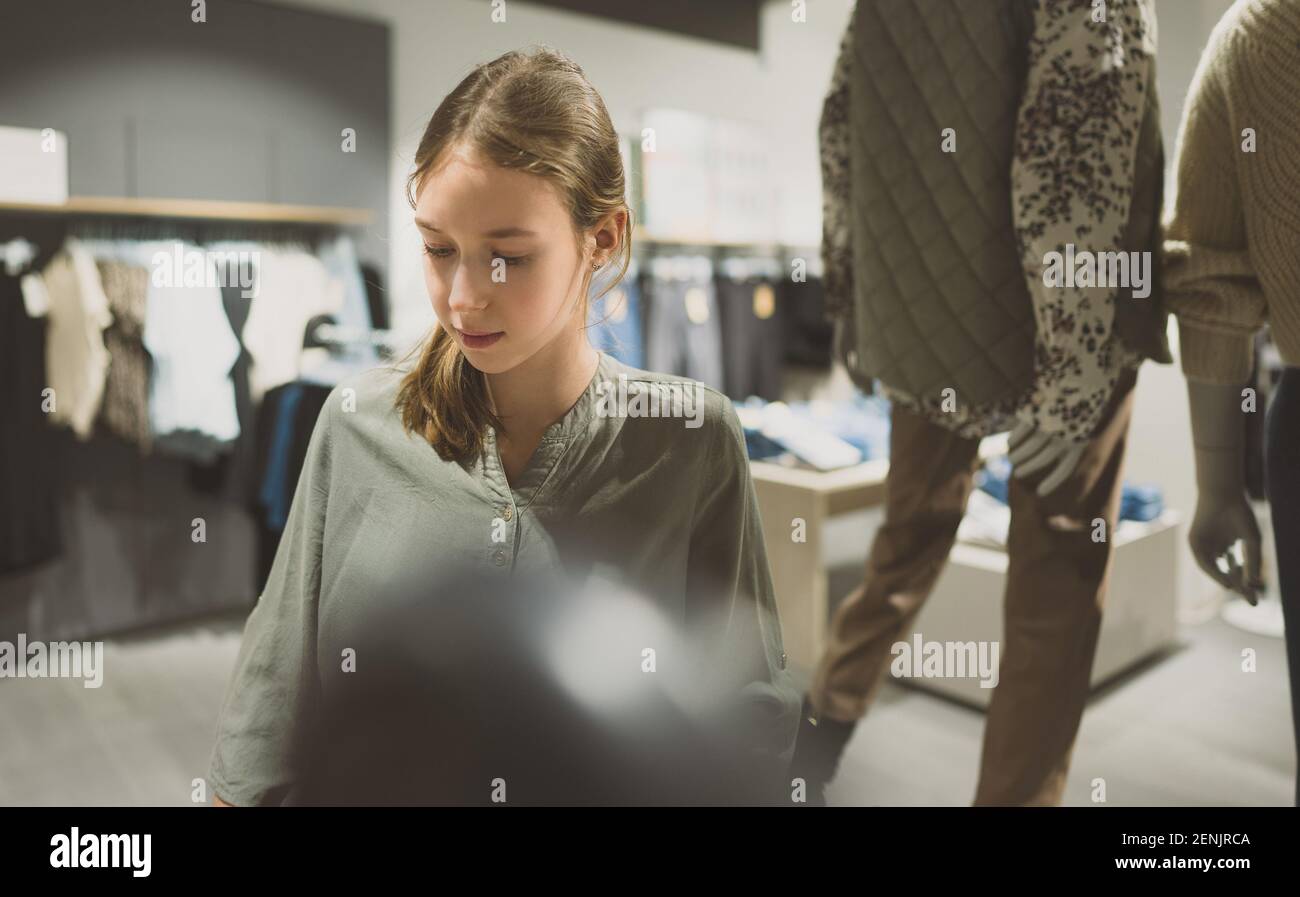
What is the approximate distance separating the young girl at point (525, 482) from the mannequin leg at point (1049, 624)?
0.70m

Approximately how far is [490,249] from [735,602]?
0.43m

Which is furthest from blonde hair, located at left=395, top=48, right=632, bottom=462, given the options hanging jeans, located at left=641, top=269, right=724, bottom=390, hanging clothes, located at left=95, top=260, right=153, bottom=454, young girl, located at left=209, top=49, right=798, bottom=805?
hanging jeans, located at left=641, top=269, right=724, bottom=390

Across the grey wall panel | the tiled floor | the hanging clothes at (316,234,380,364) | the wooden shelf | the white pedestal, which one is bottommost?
the tiled floor

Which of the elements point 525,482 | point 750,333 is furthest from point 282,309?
point 525,482

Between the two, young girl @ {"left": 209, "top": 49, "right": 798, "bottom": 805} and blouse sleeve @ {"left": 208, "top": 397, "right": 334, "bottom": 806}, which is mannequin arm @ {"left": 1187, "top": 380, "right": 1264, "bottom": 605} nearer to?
young girl @ {"left": 209, "top": 49, "right": 798, "bottom": 805}

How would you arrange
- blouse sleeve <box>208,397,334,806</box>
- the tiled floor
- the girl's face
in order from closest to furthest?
the girl's face
blouse sleeve <box>208,397,334,806</box>
the tiled floor

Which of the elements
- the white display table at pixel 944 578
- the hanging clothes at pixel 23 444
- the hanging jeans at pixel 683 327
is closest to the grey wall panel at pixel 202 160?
the hanging clothes at pixel 23 444

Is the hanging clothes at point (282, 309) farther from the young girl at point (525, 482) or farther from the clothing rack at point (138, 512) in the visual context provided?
the young girl at point (525, 482)

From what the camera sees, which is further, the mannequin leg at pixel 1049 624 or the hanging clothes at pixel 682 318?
the hanging clothes at pixel 682 318

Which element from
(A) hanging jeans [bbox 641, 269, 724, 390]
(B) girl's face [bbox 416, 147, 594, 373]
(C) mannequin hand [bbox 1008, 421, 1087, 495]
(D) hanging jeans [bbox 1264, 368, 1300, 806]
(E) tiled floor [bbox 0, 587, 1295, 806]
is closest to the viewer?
(B) girl's face [bbox 416, 147, 594, 373]

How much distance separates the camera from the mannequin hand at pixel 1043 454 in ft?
4.83

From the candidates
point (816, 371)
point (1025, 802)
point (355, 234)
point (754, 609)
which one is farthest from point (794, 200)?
point (754, 609)

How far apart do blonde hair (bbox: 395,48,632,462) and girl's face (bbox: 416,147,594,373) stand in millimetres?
17

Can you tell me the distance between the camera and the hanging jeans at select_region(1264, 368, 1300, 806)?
1.12 m
